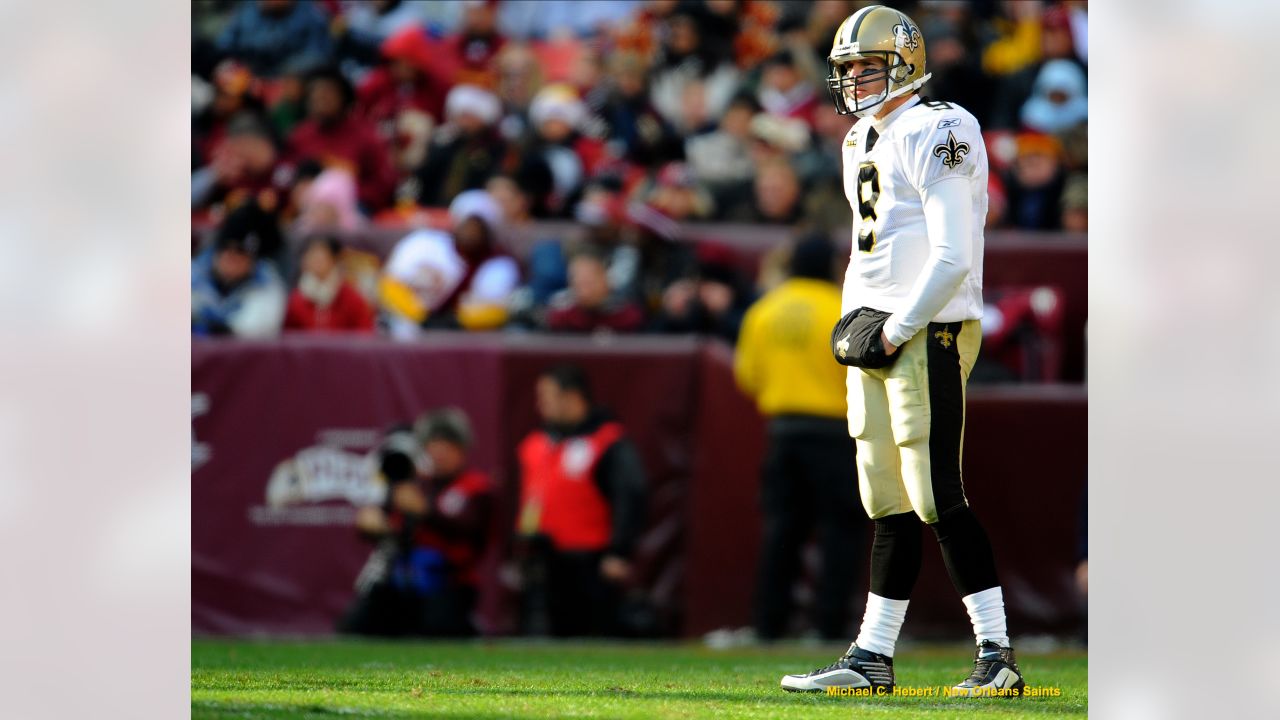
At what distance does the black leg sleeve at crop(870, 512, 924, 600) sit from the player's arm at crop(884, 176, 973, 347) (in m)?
0.56

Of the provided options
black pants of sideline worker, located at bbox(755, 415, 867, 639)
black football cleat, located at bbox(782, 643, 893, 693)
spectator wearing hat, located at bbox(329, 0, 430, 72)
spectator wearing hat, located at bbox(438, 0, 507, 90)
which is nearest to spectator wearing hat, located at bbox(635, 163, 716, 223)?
spectator wearing hat, located at bbox(438, 0, 507, 90)

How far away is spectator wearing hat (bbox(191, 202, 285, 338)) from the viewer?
10016mm

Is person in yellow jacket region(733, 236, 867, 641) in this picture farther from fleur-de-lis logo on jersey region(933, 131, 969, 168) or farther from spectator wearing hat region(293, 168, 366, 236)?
fleur-de-lis logo on jersey region(933, 131, 969, 168)

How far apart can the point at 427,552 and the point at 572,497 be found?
81 centimetres

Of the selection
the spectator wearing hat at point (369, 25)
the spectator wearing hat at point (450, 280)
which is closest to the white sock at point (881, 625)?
the spectator wearing hat at point (450, 280)

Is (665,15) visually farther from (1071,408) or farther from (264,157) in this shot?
(1071,408)

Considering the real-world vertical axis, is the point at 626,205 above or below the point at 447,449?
above

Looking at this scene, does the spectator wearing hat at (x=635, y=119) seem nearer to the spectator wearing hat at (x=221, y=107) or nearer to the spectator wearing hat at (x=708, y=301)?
the spectator wearing hat at (x=708, y=301)

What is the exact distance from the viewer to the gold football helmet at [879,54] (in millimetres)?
4828

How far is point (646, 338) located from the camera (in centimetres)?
945

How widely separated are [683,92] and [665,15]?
2.72ft
